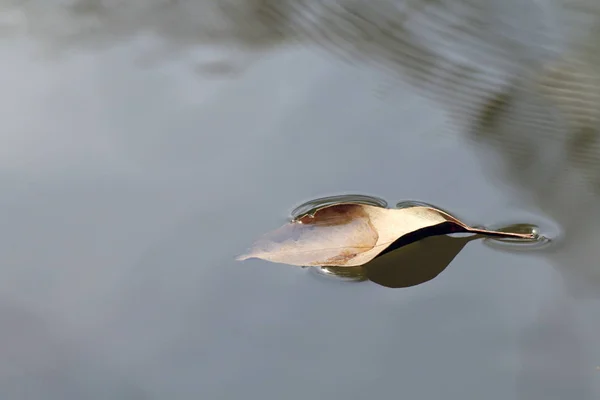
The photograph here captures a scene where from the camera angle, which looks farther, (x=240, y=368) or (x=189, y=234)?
(x=189, y=234)

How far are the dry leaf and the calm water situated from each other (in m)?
0.02

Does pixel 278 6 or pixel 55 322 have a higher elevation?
pixel 278 6

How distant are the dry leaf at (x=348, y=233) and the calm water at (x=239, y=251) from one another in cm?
2

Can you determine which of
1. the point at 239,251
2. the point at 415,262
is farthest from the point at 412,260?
the point at 239,251

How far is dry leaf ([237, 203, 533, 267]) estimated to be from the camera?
67 cm

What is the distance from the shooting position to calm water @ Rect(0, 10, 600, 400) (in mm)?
594

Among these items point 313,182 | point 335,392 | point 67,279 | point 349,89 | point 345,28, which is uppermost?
point 345,28

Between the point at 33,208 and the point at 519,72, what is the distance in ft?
1.84

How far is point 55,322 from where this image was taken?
643mm

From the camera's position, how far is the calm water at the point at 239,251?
1.95ft

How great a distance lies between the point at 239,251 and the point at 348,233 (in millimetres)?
102

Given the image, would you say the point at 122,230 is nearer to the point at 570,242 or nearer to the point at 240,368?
the point at 240,368

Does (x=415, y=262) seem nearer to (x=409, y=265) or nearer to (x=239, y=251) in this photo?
(x=409, y=265)

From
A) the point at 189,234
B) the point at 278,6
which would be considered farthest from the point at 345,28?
the point at 189,234
